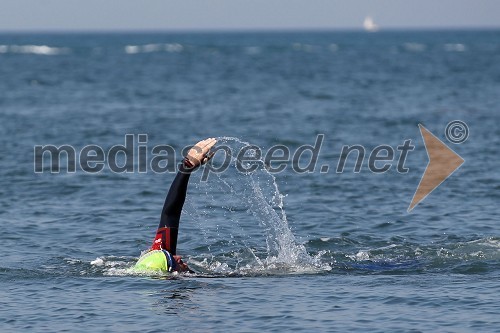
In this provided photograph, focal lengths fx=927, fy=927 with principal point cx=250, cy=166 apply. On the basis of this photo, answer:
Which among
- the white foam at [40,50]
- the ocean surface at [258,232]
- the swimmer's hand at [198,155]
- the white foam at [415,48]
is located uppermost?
the white foam at [415,48]

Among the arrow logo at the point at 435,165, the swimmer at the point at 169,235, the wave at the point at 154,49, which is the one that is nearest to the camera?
the swimmer at the point at 169,235

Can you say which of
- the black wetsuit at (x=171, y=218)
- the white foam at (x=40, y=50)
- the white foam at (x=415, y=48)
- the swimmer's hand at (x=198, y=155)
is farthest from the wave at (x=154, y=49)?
the swimmer's hand at (x=198, y=155)

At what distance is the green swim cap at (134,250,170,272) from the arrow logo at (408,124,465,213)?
8361 millimetres

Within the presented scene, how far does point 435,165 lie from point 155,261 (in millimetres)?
15019

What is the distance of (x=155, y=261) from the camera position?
15.5 m

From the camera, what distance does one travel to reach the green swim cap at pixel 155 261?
15.5 metres

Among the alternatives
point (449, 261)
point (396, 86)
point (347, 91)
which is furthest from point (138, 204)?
point (396, 86)

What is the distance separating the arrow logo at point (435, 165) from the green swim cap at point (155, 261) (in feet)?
27.4

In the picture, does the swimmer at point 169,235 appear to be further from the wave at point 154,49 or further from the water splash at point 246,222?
the wave at point 154,49

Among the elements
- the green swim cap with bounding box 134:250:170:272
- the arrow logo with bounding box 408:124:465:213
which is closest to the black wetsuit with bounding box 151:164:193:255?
the green swim cap with bounding box 134:250:170:272

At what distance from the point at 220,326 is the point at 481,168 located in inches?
629

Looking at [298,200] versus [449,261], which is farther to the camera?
[298,200]

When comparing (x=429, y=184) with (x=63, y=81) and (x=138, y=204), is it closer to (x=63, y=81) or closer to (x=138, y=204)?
(x=138, y=204)

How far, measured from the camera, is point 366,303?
14188 mm
